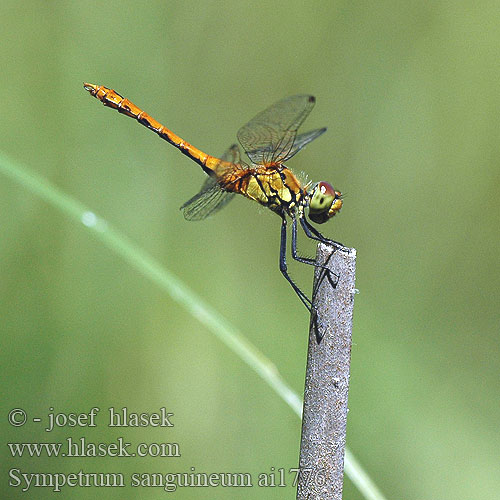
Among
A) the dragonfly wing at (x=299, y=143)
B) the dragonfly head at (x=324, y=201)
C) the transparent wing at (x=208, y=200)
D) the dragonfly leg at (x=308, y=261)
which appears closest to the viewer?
the dragonfly leg at (x=308, y=261)

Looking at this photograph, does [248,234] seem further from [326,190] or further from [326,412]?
[326,412]

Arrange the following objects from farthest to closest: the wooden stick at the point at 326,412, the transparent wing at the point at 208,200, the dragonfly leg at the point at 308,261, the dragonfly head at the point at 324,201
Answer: the transparent wing at the point at 208,200 → the dragonfly head at the point at 324,201 → the dragonfly leg at the point at 308,261 → the wooden stick at the point at 326,412

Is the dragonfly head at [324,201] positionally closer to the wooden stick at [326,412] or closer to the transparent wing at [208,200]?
the transparent wing at [208,200]

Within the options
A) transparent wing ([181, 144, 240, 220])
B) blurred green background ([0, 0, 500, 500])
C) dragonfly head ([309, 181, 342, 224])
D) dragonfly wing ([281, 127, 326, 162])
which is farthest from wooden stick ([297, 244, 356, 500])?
dragonfly wing ([281, 127, 326, 162])

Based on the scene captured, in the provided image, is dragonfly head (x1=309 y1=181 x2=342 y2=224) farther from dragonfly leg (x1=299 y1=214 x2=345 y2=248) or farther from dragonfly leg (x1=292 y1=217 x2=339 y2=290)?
dragonfly leg (x1=292 y1=217 x2=339 y2=290)

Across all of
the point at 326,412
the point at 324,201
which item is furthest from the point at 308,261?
the point at 326,412

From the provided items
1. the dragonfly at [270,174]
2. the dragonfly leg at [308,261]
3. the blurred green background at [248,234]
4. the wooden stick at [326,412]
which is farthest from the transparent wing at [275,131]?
the wooden stick at [326,412]

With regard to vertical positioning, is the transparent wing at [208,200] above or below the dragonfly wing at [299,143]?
below
